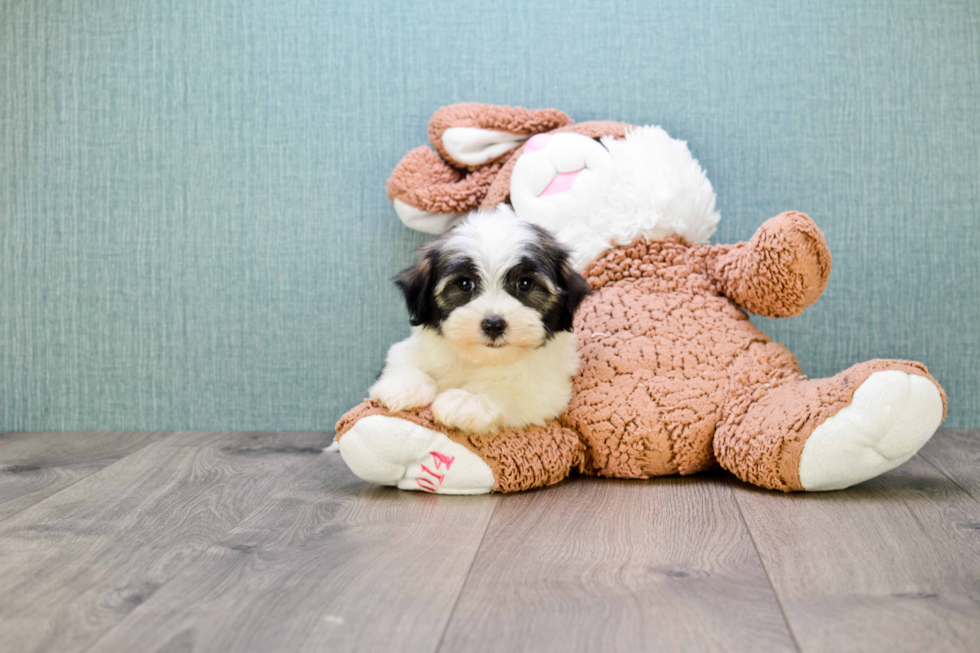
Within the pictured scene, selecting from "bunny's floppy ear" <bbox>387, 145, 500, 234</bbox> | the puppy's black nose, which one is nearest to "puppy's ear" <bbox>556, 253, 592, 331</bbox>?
the puppy's black nose

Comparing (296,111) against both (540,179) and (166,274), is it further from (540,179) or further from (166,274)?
(540,179)

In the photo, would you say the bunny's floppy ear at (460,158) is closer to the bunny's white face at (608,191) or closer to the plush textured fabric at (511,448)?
the bunny's white face at (608,191)

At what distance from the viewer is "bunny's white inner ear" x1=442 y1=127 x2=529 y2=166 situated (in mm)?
2193

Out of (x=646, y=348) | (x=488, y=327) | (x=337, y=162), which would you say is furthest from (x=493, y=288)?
(x=337, y=162)

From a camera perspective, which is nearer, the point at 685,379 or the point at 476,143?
the point at 685,379

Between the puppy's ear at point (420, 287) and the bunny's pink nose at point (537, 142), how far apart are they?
0.59 metres

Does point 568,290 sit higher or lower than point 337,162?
lower

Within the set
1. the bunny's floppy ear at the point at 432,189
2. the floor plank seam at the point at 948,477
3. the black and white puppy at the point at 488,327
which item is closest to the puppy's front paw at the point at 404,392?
the black and white puppy at the point at 488,327

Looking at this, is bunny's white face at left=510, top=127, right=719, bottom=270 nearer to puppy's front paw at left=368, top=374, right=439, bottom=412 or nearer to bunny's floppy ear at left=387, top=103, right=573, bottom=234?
bunny's floppy ear at left=387, top=103, right=573, bottom=234

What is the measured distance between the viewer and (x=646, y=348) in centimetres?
192

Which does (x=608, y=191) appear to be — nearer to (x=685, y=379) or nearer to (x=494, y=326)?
(x=685, y=379)

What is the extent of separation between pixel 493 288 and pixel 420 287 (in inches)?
6.8

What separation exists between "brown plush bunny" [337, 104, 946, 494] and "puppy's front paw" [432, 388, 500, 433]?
1.3 inches

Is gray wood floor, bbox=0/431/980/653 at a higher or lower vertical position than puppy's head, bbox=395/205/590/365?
lower
